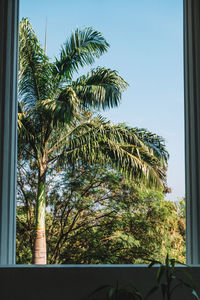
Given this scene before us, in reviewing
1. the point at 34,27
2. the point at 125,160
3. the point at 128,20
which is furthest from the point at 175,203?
the point at 34,27

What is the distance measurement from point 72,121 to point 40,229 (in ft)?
4.78

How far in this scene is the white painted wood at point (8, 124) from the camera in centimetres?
128

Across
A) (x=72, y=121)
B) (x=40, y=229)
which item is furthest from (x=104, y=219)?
(x=72, y=121)

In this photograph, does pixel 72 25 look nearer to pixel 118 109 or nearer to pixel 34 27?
pixel 34 27

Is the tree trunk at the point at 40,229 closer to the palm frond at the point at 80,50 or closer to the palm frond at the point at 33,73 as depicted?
the palm frond at the point at 33,73

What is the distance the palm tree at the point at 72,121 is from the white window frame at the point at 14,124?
1.84 meters

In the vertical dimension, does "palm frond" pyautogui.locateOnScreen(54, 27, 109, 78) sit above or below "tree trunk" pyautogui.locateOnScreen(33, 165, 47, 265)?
above

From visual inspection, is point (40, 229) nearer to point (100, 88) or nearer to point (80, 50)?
point (100, 88)

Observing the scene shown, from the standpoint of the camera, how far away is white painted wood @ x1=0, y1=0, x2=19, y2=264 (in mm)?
1281

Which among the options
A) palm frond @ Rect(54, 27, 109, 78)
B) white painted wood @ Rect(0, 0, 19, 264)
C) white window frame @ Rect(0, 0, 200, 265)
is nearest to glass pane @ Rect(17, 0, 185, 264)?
palm frond @ Rect(54, 27, 109, 78)

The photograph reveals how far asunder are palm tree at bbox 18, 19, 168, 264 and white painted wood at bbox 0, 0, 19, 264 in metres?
1.82

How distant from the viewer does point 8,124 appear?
4.38 ft
